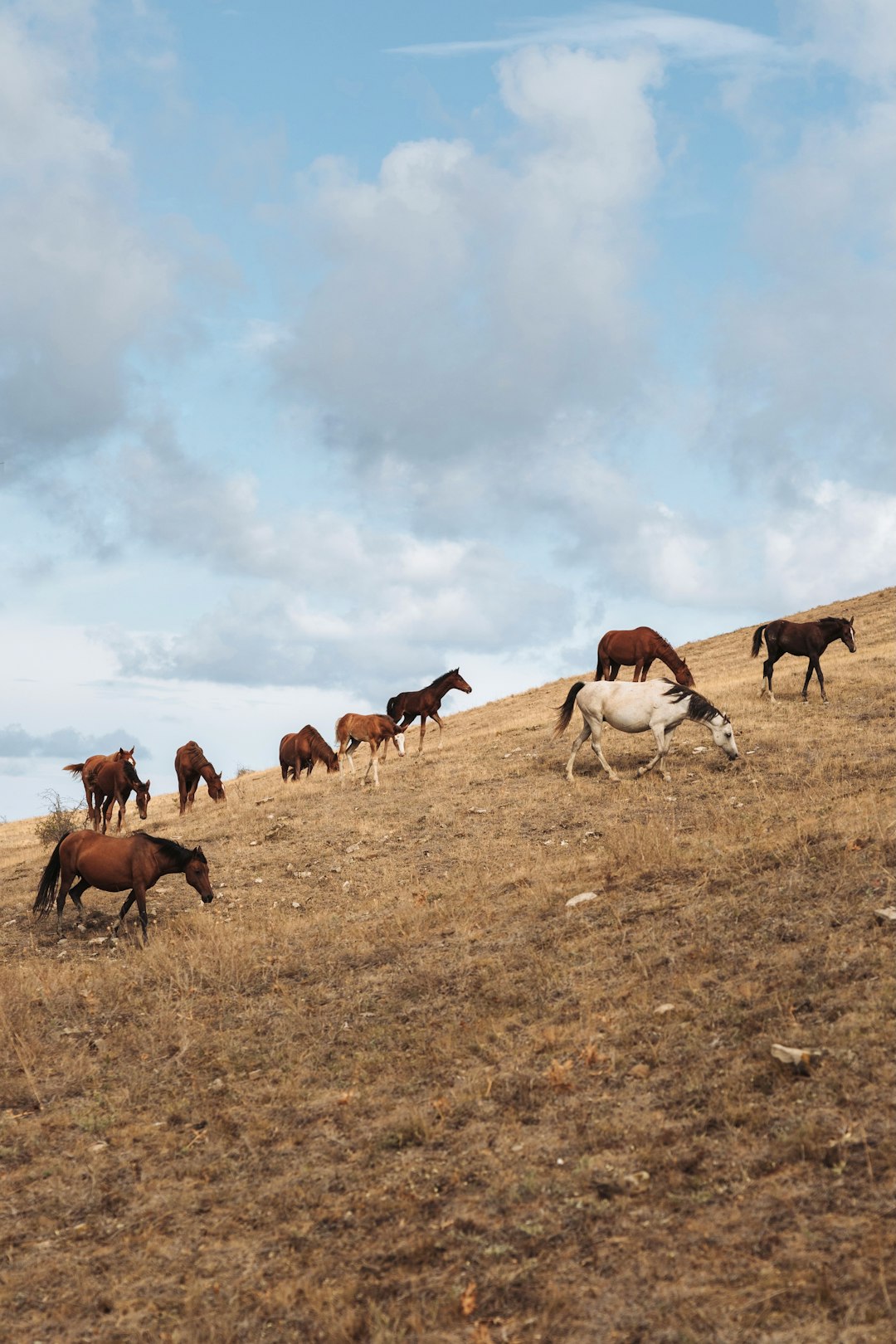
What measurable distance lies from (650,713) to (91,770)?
54.9 feet

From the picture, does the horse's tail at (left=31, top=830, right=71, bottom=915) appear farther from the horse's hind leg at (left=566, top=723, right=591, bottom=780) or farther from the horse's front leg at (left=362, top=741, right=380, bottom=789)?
the horse's hind leg at (left=566, top=723, right=591, bottom=780)

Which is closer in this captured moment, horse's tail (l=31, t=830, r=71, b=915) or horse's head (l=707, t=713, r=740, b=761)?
horse's tail (l=31, t=830, r=71, b=915)

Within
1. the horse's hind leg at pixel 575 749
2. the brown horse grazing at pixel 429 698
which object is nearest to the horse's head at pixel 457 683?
the brown horse grazing at pixel 429 698

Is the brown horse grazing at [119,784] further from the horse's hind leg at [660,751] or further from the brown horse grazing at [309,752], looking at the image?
the horse's hind leg at [660,751]

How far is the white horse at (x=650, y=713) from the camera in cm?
2141

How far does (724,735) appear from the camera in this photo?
840 inches

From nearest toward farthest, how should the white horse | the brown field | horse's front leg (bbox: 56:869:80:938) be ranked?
the brown field, horse's front leg (bbox: 56:869:80:938), the white horse

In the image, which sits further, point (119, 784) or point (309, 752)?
point (309, 752)

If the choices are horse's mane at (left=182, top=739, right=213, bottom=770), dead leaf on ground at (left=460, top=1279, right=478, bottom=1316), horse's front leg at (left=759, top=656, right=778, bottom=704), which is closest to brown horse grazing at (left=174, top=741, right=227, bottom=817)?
horse's mane at (left=182, top=739, right=213, bottom=770)

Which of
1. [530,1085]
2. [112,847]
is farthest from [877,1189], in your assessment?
[112,847]

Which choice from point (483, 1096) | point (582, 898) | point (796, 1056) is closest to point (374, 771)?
point (582, 898)

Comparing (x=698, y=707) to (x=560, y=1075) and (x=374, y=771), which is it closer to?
(x=374, y=771)

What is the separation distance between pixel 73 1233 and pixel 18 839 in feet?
92.6

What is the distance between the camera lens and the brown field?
6266 millimetres
